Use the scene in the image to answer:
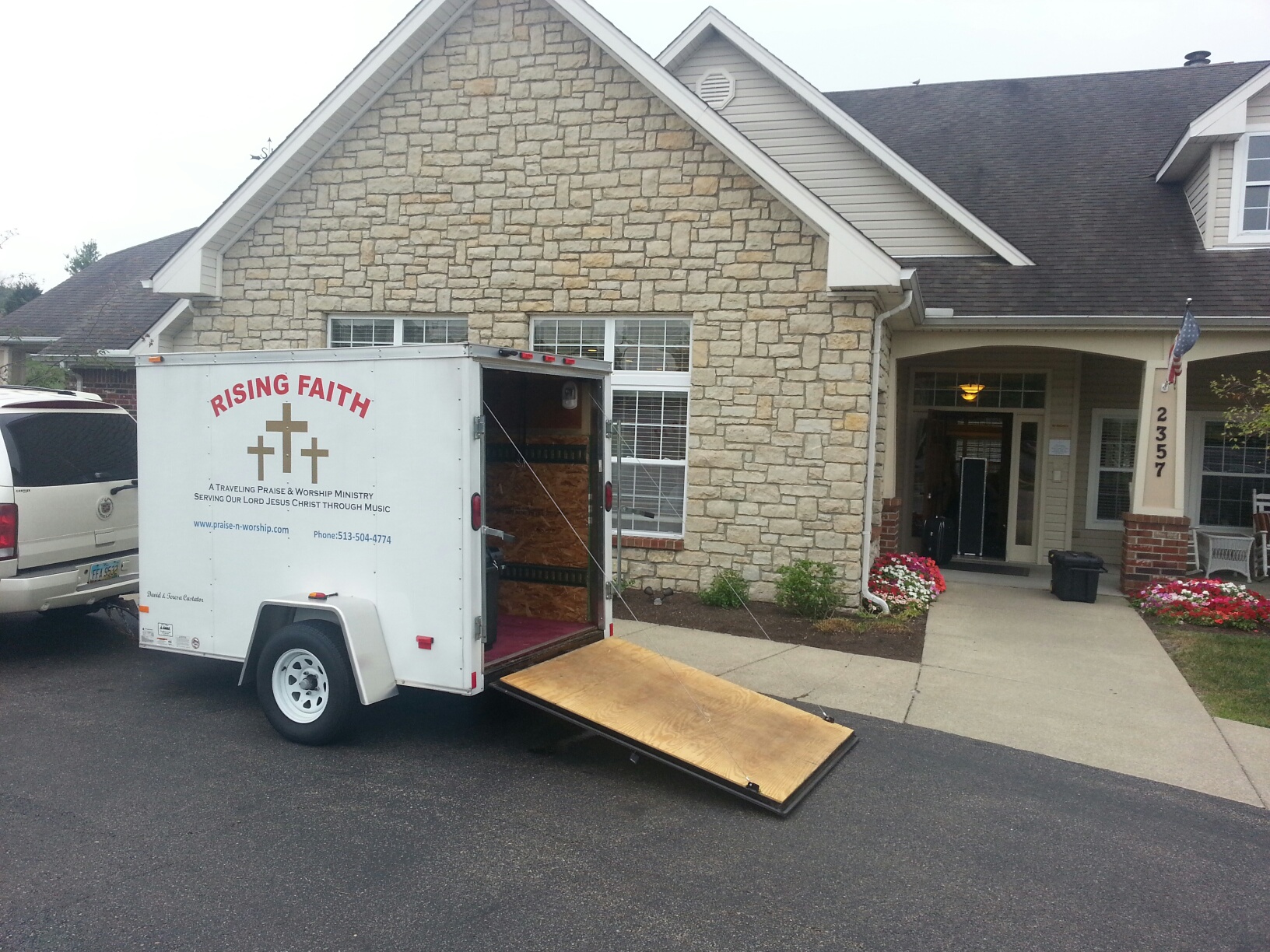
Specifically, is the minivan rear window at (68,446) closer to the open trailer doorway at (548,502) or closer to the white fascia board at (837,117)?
the open trailer doorway at (548,502)

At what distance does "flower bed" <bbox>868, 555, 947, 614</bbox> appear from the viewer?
33.7 ft

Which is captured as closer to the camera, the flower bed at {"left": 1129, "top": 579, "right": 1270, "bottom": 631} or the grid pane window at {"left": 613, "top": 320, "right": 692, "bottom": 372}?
the flower bed at {"left": 1129, "top": 579, "right": 1270, "bottom": 631}

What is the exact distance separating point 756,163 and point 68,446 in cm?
666

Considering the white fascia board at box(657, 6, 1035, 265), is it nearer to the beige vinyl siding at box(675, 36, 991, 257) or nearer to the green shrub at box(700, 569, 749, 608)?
the beige vinyl siding at box(675, 36, 991, 257)

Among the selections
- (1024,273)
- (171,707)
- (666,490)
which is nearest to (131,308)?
(666,490)

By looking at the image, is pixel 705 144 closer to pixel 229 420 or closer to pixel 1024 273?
pixel 1024 273

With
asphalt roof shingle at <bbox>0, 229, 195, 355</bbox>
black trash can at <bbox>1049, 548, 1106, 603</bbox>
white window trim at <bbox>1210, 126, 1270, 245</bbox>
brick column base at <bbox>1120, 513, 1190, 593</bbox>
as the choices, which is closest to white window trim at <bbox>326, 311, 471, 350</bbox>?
asphalt roof shingle at <bbox>0, 229, 195, 355</bbox>

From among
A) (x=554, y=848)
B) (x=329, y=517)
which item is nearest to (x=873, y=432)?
(x=329, y=517)

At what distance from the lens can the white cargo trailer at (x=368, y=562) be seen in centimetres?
534

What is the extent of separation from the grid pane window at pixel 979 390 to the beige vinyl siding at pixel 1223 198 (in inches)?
105

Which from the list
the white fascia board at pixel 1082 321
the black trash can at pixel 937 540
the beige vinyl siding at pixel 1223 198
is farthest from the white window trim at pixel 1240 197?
the black trash can at pixel 937 540

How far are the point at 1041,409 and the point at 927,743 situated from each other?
8696 millimetres

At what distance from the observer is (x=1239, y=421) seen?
977 cm

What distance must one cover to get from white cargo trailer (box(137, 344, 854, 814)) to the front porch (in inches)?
308
